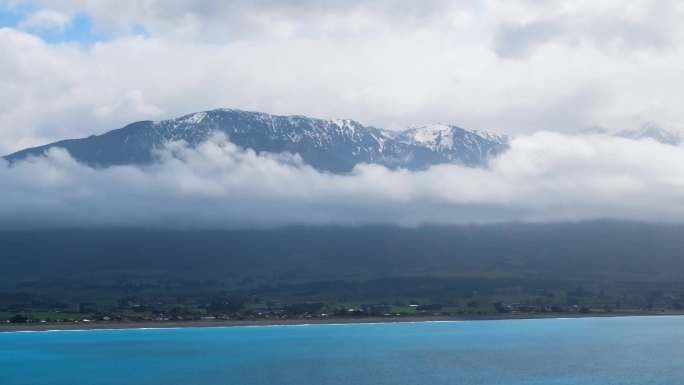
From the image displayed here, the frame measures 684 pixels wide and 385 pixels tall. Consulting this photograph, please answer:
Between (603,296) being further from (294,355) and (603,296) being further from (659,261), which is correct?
(294,355)

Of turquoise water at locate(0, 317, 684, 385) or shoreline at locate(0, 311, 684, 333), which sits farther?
shoreline at locate(0, 311, 684, 333)

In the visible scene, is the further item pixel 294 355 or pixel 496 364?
pixel 294 355

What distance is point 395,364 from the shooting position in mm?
78875

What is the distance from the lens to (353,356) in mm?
86688

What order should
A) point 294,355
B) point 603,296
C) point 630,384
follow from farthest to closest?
point 603,296
point 294,355
point 630,384

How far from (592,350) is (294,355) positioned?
26073mm

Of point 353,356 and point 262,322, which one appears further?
point 262,322

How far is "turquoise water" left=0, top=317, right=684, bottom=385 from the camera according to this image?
70812mm

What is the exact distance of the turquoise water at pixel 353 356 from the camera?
70812 mm

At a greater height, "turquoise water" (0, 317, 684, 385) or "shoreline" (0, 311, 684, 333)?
"shoreline" (0, 311, 684, 333)

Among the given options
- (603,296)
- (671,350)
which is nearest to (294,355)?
(671,350)

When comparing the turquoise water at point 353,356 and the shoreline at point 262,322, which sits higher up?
the shoreline at point 262,322

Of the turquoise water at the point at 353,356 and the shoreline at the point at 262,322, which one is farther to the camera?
the shoreline at the point at 262,322

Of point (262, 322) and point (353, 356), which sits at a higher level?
point (262, 322)
